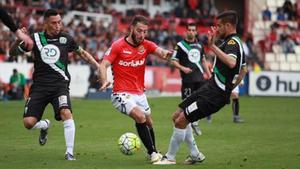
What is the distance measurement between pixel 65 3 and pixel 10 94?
37.3 feet

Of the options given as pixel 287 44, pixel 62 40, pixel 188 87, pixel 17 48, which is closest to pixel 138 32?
pixel 62 40

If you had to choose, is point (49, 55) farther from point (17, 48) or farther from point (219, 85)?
point (219, 85)

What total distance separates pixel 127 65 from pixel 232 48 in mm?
2282

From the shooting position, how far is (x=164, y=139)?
17.7 metres

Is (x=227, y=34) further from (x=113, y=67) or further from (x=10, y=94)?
(x=10, y=94)

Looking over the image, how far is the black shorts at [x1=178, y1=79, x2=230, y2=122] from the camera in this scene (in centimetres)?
1284

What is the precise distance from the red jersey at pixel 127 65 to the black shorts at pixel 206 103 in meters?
1.47

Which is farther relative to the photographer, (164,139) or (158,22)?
(158,22)

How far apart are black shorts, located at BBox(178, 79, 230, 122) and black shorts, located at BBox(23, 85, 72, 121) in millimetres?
2497

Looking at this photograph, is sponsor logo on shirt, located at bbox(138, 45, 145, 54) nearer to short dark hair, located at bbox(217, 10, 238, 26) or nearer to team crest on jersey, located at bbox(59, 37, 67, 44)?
team crest on jersey, located at bbox(59, 37, 67, 44)

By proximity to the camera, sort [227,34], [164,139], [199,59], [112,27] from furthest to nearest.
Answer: [112,27] < [199,59] < [164,139] < [227,34]

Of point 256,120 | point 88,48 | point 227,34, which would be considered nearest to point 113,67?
point 227,34

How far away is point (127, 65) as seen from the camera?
14047 millimetres

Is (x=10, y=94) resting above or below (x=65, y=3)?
below
